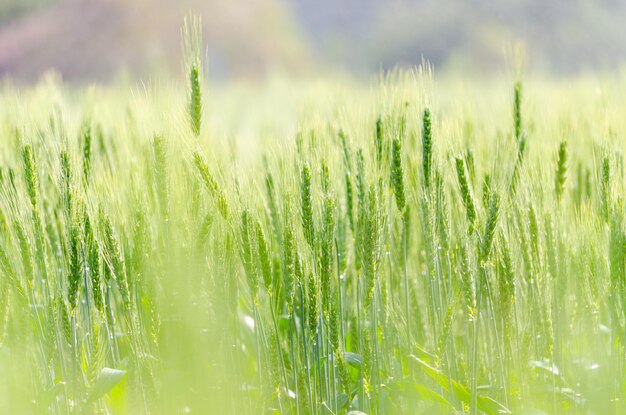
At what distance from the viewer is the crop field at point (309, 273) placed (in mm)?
1017

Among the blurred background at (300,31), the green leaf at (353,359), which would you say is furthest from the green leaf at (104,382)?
the blurred background at (300,31)

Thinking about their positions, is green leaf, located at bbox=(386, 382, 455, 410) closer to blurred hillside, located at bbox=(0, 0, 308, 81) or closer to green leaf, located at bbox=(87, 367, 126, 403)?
green leaf, located at bbox=(87, 367, 126, 403)

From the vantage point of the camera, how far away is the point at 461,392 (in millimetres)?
1072

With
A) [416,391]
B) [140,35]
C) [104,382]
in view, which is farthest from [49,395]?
[140,35]

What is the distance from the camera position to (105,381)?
1009 mm

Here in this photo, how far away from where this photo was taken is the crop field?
1017mm

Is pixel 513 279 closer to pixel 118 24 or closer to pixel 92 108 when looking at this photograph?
pixel 92 108

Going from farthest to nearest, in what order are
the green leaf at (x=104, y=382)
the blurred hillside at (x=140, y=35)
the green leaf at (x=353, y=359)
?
1. the blurred hillside at (x=140, y=35)
2. the green leaf at (x=353, y=359)
3. the green leaf at (x=104, y=382)

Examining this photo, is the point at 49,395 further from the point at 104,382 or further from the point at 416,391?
the point at 416,391

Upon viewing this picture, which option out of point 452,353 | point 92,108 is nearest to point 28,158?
point 92,108

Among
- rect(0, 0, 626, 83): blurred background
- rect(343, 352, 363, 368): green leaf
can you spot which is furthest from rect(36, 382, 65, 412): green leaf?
rect(0, 0, 626, 83): blurred background

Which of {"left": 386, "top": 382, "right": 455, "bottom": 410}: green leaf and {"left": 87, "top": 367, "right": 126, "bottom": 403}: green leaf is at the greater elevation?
{"left": 87, "top": 367, "right": 126, "bottom": 403}: green leaf

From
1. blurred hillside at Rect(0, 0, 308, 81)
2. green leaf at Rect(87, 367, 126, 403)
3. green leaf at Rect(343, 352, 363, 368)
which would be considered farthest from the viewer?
blurred hillside at Rect(0, 0, 308, 81)

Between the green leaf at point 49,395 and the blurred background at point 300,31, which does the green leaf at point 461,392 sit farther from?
the blurred background at point 300,31
